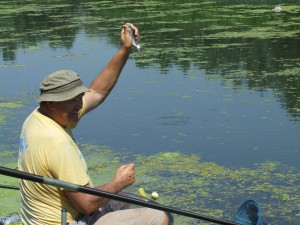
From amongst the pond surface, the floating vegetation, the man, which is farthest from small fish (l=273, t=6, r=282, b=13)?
the man

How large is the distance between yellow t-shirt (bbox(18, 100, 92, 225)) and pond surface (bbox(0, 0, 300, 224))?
2.68 m

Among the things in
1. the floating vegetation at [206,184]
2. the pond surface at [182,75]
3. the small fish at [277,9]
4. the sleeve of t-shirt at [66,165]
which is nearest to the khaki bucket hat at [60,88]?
the sleeve of t-shirt at [66,165]

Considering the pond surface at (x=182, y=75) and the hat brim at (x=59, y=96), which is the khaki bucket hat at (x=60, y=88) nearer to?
the hat brim at (x=59, y=96)

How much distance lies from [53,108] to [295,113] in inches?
163

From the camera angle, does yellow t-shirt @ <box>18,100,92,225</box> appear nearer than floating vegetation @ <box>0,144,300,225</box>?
Yes

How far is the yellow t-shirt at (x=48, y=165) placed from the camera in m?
2.55

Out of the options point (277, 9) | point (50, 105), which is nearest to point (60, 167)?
point (50, 105)

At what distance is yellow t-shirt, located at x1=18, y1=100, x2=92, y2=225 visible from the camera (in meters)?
2.55

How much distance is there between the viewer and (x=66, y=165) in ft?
8.36

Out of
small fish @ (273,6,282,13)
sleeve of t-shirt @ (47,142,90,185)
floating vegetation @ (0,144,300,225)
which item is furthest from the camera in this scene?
small fish @ (273,6,282,13)

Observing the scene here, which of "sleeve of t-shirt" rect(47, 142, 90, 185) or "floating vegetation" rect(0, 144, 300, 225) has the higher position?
"sleeve of t-shirt" rect(47, 142, 90, 185)

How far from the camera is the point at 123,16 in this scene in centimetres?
1362

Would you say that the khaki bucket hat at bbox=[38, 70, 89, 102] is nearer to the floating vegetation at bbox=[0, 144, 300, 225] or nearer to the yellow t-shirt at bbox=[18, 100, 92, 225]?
the yellow t-shirt at bbox=[18, 100, 92, 225]

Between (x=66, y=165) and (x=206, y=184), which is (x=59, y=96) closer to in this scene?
(x=66, y=165)
